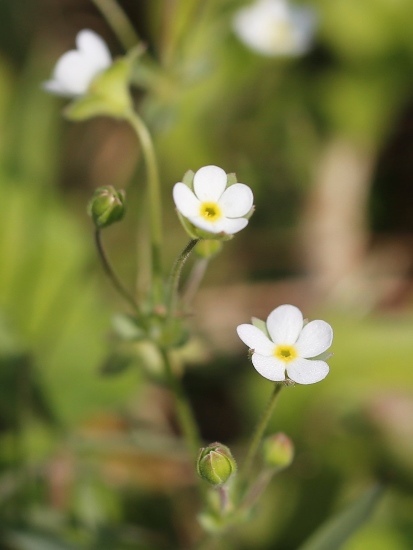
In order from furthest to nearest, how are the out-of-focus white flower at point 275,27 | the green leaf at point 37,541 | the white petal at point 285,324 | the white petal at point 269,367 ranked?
the out-of-focus white flower at point 275,27 → the green leaf at point 37,541 → the white petal at point 285,324 → the white petal at point 269,367

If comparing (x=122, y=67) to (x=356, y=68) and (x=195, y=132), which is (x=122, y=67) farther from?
(x=356, y=68)

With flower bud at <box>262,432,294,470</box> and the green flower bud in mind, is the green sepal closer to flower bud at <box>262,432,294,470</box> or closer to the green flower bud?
the green flower bud

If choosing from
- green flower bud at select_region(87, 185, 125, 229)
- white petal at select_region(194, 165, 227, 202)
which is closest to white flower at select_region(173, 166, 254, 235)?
white petal at select_region(194, 165, 227, 202)

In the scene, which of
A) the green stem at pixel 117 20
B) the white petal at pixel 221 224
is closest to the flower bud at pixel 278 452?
the white petal at pixel 221 224

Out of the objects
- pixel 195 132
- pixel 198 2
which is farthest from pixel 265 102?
pixel 198 2

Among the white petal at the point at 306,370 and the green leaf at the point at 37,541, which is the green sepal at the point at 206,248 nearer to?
the white petal at the point at 306,370

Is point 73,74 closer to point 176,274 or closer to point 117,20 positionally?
point 176,274

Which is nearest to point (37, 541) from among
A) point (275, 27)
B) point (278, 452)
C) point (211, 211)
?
point (278, 452)
